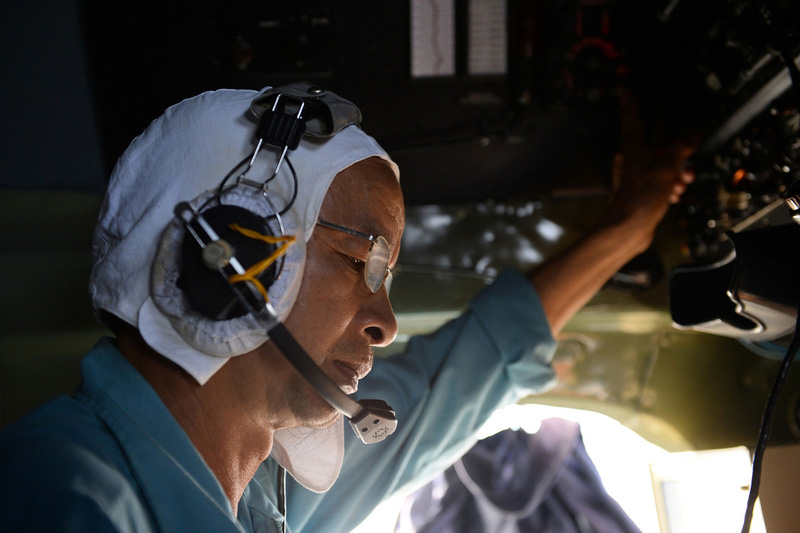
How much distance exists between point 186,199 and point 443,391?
2.00 feet

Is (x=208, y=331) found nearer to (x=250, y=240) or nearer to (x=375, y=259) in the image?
(x=250, y=240)

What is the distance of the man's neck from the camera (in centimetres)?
Result: 79

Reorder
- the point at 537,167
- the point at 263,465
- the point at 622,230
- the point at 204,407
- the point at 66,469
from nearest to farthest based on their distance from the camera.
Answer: the point at 66,469 → the point at 204,407 → the point at 263,465 → the point at 622,230 → the point at 537,167

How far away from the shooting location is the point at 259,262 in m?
0.69

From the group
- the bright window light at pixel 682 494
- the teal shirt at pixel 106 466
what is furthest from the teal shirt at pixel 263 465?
the bright window light at pixel 682 494

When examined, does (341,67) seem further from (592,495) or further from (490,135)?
(592,495)

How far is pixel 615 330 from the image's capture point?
4.66ft

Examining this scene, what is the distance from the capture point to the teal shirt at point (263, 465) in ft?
2.05

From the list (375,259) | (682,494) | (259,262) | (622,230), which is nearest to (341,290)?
(375,259)

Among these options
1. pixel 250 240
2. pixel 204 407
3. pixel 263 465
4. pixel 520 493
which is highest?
pixel 250 240

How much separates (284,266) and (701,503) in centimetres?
92

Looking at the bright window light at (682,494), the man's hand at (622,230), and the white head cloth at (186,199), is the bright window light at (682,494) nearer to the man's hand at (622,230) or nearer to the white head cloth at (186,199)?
the man's hand at (622,230)

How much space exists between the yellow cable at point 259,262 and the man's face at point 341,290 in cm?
11

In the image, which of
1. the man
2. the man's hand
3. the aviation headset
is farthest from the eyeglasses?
the man's hand
